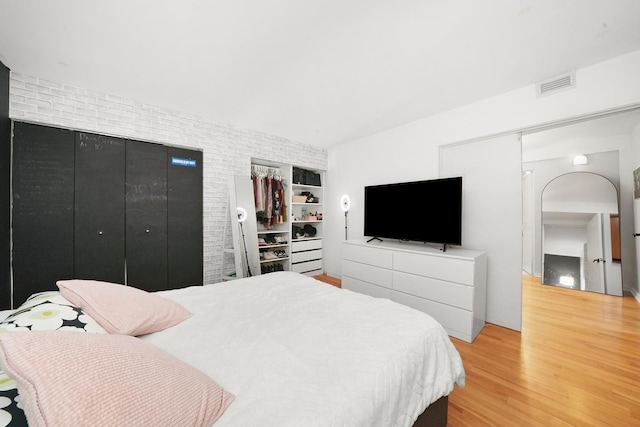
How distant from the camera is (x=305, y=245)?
4.32 m

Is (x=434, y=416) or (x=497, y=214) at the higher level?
(x=497, y=214)

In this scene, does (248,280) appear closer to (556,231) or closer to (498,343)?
(498,343)

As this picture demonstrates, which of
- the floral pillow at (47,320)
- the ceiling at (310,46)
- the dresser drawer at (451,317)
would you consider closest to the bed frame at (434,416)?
the dresser drawer at (451,317)

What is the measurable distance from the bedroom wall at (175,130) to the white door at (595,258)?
4.72 m

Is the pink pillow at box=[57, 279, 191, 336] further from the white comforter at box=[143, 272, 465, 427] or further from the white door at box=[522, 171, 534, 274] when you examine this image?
the white door at box=[522, 171, 534, 274]

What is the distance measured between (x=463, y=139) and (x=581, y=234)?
2.98m

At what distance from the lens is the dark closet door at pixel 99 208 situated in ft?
7.97

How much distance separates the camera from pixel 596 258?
11.8 ft

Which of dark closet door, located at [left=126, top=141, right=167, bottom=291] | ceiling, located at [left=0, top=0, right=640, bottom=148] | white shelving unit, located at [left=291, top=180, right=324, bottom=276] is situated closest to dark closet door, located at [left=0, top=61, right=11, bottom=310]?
ceiling, located at [left=0, top=0, right=640, bottom=148]

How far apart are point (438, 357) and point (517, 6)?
2169 mm

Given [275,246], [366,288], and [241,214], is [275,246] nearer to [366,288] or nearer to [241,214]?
[241,214]

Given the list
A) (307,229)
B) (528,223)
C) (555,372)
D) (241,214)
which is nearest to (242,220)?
(241,214)

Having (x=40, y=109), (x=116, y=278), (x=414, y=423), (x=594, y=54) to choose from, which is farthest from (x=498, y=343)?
(x=40, y=109)

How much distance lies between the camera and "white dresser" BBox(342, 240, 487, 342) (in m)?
2.33
